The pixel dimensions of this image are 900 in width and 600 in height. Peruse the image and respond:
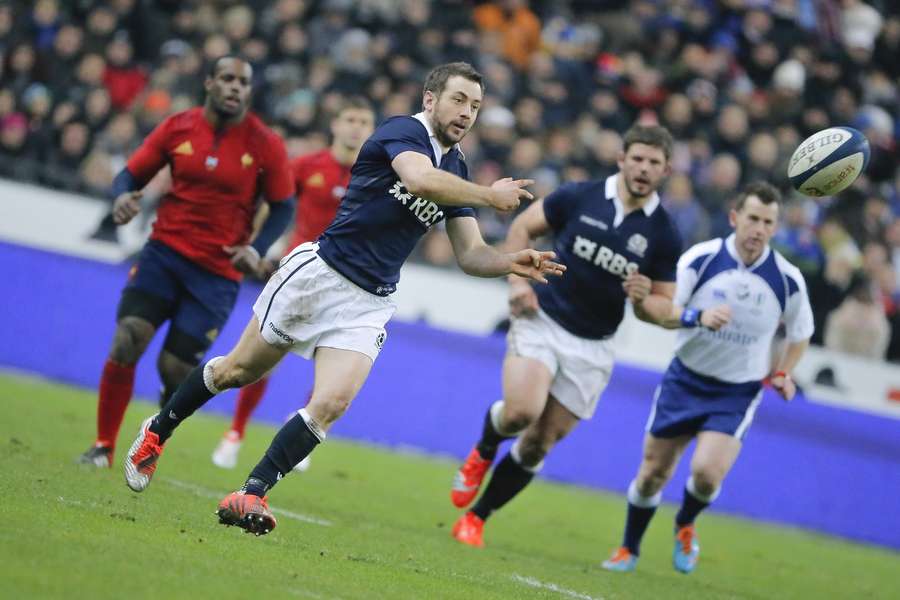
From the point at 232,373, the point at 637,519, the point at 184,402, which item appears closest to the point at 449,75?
the point at 232,373

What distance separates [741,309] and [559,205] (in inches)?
60.6

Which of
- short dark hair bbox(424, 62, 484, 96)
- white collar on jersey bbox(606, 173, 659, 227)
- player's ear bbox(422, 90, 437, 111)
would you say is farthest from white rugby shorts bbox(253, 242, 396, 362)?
white collar on jersey bbox(606, 173, 659, 227)

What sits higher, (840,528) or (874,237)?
(874,237)

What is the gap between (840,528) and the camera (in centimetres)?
1448

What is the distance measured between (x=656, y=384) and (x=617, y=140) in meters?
5.15

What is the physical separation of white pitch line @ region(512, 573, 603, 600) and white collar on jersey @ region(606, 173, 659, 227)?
2.77 m

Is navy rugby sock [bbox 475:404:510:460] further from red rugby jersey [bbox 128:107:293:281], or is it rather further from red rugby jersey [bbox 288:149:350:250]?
red rugby jersey [bbox 288:149:350:250]

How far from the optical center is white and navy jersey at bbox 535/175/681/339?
9.48 metres

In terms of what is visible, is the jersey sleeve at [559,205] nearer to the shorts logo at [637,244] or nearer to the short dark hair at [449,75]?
the shorts logo at [637,244]

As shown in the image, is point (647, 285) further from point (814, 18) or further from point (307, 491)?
point (814, 18)

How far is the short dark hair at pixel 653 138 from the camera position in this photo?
9.34m

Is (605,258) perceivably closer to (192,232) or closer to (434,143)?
(434,143)

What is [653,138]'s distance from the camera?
9.34m

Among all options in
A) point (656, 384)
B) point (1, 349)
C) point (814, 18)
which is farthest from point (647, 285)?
point (814, 18)
